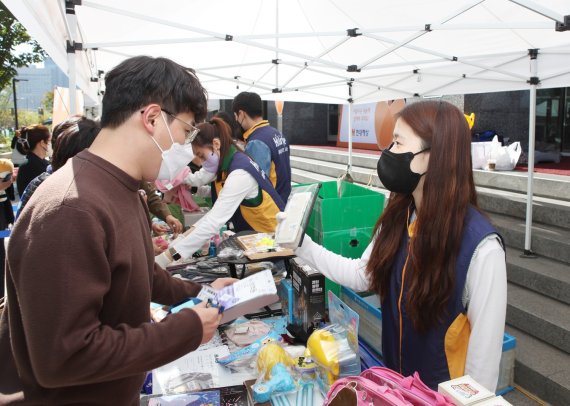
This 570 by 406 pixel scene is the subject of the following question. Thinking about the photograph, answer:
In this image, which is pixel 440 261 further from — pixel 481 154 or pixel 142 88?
pixel 481 154

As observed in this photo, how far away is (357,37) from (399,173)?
370 centimetres

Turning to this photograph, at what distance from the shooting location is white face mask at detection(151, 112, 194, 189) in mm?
1160

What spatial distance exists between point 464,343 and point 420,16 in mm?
3019

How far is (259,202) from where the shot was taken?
2.89 m

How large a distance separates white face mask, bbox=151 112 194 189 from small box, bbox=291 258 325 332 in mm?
834

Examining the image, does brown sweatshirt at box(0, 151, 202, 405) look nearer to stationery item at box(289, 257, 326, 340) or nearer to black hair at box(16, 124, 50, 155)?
stationery item at box(289, 257, 326, 340)

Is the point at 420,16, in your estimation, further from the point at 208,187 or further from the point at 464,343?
the point at 464,343

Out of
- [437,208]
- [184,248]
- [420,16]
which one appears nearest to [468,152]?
[437,208]

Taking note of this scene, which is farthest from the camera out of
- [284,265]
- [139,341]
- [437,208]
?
[284,265]

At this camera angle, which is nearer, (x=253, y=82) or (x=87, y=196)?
(x=87, y=196)

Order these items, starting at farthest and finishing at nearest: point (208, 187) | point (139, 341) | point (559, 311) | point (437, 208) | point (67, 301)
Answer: point (208, 187) < point (559, 311) < point (437, 208) < point (139, 341) < point (67, 301)

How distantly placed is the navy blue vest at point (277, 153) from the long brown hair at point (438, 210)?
258cm

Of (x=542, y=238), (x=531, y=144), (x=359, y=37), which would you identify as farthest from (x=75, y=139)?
(x=542, y=238)

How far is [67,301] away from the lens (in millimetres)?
817
